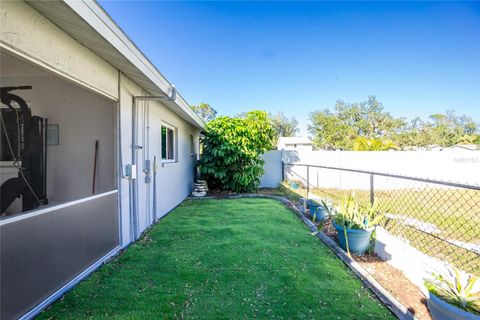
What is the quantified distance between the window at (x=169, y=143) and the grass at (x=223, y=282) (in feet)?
8.73

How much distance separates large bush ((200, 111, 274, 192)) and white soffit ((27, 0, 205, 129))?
447cm

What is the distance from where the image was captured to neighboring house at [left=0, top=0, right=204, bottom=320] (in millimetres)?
1888

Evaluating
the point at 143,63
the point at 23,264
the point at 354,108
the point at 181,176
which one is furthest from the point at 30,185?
the point at 354,108

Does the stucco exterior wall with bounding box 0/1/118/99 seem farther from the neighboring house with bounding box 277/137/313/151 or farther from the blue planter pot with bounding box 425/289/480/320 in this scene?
the neighboring house with bounding box 277/137/313/151

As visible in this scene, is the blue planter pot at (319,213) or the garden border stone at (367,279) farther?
the blue planter pot at (319,213)

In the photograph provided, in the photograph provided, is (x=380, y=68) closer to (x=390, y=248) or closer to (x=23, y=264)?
(x=390, y=248)

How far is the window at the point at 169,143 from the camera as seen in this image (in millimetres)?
6262

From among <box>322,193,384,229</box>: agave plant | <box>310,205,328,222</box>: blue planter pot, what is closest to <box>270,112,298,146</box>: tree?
<box>310,205,328,222</box>: blue planter pot

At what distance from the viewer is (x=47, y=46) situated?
6.68ft

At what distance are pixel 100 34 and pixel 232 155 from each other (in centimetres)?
607

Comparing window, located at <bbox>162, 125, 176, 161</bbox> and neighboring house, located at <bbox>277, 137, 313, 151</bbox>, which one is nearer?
window, located at <bbox>162, 125, 176, 161</bbox>

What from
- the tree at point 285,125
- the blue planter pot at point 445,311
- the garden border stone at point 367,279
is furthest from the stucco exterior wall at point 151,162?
the tree at point 285,125

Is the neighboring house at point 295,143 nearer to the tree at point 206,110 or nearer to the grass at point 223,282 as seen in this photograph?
the tree at point 206,110

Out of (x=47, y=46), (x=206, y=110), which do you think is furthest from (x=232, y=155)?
(x=206, y=110)
